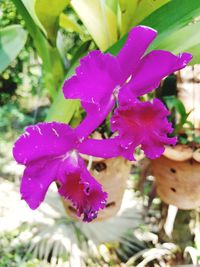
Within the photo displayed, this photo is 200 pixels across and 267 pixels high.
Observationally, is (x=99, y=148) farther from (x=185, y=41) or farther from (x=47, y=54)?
(x=47, y=54)

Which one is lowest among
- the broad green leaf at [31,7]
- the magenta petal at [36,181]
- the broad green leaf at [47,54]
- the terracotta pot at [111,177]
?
the terracotta pot at [111,177]

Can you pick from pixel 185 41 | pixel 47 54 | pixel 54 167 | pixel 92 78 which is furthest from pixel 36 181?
pixel 47 54

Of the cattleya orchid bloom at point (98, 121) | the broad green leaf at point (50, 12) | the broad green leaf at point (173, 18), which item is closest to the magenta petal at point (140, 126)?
the cattleya orchid bloom at point (98, 121)

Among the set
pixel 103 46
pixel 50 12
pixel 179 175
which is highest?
pixel 50 12

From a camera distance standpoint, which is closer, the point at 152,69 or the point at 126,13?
the point at 152,69

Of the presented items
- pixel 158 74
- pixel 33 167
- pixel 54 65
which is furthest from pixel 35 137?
pixel 54 65

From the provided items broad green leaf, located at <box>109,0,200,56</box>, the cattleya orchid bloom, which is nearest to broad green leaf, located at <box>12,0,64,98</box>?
broad green leaf, located at <box>109,0,200,56</box>

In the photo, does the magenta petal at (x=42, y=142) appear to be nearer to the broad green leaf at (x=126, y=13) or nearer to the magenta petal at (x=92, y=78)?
the magenta petal at (x=92, y=78)
